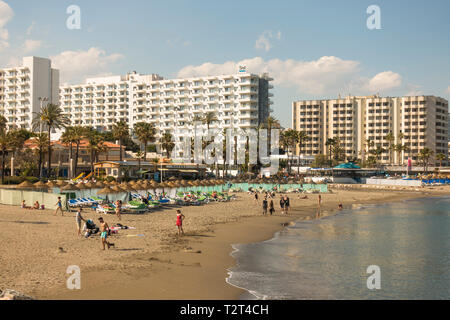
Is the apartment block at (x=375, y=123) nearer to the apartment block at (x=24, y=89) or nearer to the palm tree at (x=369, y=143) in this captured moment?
the palm tree at (x=369, y=143)

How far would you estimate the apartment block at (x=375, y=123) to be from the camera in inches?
6088

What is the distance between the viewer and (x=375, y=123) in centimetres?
16112

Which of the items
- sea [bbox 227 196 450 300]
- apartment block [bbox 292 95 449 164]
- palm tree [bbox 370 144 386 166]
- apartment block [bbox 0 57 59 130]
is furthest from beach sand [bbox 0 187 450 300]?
apartment block [bbox 292 95 449 164]

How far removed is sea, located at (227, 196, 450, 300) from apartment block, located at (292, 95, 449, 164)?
13046 centimetres

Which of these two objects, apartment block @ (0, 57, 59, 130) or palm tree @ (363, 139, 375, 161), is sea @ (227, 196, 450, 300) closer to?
palm tree @ (363, 139, 375, 161)

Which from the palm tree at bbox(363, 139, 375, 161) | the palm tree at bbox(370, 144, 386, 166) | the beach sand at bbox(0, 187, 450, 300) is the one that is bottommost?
the beach sand at bbox(0, 187, 450, 300)

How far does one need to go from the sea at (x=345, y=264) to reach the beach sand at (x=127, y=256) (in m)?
1.28

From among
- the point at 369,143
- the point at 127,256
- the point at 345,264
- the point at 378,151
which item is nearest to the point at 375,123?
the point at 369,143

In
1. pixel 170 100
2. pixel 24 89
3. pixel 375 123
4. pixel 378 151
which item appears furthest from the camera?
pixel 375 123

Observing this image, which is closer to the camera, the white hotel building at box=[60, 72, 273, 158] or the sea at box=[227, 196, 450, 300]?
the sea at box=[227, 196, 450, 300]

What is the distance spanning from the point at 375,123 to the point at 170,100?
7900 cm

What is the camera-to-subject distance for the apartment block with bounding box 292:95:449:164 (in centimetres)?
15462

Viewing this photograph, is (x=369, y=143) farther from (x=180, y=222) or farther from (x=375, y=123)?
(x=180, y=222)
